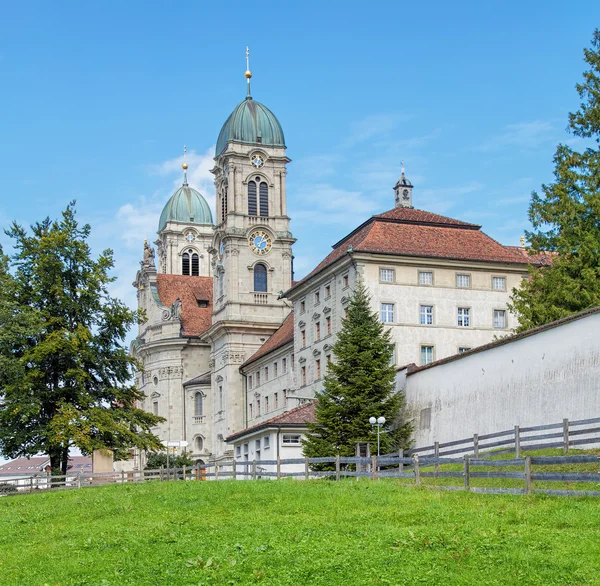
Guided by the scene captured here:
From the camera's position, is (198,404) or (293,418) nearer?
(293,418)

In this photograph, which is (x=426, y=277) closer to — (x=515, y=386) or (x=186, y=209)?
(x=515, y=386)

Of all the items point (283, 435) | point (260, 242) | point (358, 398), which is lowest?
point (283, 435)

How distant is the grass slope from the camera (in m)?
16.3

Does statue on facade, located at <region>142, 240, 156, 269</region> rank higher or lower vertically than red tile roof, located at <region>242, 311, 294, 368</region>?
higher

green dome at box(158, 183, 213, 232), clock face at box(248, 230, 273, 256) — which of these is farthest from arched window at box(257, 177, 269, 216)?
green dome at box(158, 183, 213, 232)

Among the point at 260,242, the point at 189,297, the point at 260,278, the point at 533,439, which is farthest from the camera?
the point at 189,297

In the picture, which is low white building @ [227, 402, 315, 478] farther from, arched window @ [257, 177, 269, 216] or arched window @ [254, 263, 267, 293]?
arched window @ [257, 177, 269, 216]

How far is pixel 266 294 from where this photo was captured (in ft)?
340

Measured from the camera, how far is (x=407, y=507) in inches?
932

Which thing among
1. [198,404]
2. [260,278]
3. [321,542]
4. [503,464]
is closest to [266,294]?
[260,278]

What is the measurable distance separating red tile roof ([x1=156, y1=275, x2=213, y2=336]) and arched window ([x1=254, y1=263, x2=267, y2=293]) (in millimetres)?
12307

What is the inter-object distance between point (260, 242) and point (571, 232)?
2236 inches

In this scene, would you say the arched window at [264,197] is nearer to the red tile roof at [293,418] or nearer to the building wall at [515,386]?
the red tile roof at [293,418]

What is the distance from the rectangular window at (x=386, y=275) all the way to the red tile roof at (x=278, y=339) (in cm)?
1870
